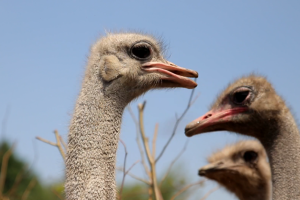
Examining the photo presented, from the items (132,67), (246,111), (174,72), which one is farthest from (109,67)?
(246,111)

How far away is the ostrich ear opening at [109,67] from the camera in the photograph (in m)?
3.74

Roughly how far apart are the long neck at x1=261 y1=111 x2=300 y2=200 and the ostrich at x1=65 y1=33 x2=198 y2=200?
54.6 inches

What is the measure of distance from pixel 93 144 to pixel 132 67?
2.48 ft

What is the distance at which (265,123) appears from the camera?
16.4 feet

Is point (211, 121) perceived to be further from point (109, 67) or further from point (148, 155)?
point (109, 67)

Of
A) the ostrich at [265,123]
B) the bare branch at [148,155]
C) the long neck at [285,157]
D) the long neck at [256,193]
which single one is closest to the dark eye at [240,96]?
the ostrich at [265,123]

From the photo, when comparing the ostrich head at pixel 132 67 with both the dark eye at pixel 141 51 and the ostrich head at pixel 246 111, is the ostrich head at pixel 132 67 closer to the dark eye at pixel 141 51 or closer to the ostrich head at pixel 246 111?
the dark eye at pixel 141 51

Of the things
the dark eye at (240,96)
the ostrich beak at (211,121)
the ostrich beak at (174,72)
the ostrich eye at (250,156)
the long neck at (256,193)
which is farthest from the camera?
the ostrich eye at (250,156)

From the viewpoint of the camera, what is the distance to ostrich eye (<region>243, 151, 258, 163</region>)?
6.23 metres

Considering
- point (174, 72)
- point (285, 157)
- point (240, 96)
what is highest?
point (240, 96)

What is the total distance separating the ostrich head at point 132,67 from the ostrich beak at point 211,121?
101 cm

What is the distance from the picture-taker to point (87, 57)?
411cm

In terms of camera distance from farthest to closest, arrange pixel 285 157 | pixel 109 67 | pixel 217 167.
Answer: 1. pixel 217 167
2. pixel 285 157
3. pixel 109 67

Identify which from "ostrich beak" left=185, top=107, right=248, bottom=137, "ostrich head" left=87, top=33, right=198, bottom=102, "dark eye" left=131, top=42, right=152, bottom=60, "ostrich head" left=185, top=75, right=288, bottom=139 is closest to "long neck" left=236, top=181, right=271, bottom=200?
"ostrich head" left=185, top=75, right=288, bottom=139
